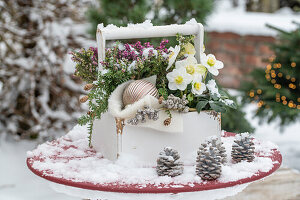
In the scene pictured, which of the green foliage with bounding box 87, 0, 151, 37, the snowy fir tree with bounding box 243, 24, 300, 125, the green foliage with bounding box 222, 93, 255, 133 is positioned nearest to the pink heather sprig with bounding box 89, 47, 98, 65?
the green foliage with bounding box 87, 0, 151, 37

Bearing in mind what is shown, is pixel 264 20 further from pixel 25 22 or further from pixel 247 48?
pixel 25 22

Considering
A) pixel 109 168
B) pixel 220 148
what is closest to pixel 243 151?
pixel 220 148

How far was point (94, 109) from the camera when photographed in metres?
1.55

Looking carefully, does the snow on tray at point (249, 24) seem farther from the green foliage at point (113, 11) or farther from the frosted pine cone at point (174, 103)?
the frosted pine cone at point (174, 103)

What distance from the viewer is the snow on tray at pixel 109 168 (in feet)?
4.44

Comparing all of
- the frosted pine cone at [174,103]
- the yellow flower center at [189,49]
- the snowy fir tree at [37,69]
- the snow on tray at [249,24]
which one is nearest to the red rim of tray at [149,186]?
the frosted pine cone at [174,103]

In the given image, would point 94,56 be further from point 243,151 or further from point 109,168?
point 243,151

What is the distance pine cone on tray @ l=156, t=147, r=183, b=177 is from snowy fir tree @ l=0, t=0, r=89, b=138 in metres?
2.52

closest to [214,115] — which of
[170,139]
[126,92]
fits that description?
[170,139]

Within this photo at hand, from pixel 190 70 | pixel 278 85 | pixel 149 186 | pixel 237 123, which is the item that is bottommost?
pixel 149 186

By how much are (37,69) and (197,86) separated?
8.40 feet

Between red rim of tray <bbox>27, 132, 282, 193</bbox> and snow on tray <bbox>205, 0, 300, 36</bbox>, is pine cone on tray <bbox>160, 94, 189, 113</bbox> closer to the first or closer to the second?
red rim of tray <bbox>27, 132, 282, 193</bbox>

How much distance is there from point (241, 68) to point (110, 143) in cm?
478

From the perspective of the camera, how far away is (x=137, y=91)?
58.5 inches
